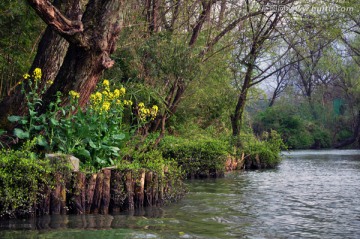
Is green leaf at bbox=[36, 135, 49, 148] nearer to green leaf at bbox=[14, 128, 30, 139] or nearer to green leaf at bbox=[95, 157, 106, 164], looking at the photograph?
green leaf at bbox=[14, 128, 30, 139]

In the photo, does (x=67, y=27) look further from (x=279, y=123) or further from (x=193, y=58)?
(x=279, y=123)

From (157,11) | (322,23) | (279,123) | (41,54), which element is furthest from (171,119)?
(279,123)

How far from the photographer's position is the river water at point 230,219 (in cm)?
633

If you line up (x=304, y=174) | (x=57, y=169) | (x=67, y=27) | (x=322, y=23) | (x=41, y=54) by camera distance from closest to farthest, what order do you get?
(x=57, y=169)
(x=67, y=27)
(x=41, y=54)
(x=304, y=174)
(x=322, y=23)

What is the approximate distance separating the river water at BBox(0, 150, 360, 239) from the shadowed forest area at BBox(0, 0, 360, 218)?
75 cm

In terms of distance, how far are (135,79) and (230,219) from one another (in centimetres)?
626

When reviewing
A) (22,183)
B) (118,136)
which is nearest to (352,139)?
(118,136)

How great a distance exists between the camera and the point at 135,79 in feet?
43.0

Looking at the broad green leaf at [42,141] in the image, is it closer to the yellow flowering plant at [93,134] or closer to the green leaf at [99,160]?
the yellow flowering plant at [93,134]

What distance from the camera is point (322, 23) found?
18016 millimetres

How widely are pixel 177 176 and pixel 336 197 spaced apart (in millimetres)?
3359

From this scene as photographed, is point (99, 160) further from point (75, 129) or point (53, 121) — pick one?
point (53, 121)

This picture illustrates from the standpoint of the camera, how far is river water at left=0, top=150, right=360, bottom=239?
249 inches

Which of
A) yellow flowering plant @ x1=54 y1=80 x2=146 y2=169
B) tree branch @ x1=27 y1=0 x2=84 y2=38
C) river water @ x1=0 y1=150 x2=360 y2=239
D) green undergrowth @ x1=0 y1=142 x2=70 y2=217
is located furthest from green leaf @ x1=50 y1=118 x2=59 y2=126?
river water @ x1=0 y1=150 x2=360 y2=239
